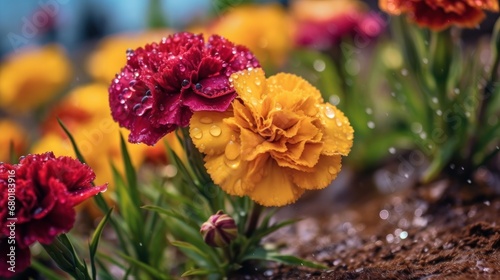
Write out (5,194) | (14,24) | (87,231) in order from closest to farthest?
(5,194)
(87,231)
(14,24)

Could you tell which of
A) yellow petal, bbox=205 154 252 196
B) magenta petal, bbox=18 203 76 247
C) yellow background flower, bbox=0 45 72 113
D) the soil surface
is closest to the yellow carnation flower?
the soil surface

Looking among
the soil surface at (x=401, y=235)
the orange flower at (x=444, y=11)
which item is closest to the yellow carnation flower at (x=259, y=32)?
the soil surface at (x=401, y=235)

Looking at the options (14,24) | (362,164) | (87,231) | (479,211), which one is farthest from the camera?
(14,24)

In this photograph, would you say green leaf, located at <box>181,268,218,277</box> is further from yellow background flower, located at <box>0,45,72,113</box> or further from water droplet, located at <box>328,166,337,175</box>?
yellow background flower, located at <box>0,45,72,113</box>

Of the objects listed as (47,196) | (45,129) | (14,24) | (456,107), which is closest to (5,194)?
(47,196)

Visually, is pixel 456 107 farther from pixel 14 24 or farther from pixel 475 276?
pixel 14 24

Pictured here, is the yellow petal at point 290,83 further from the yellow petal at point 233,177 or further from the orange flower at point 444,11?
the orange flower at point 444,11

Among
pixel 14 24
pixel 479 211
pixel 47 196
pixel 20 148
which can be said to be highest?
pixel 14 24
